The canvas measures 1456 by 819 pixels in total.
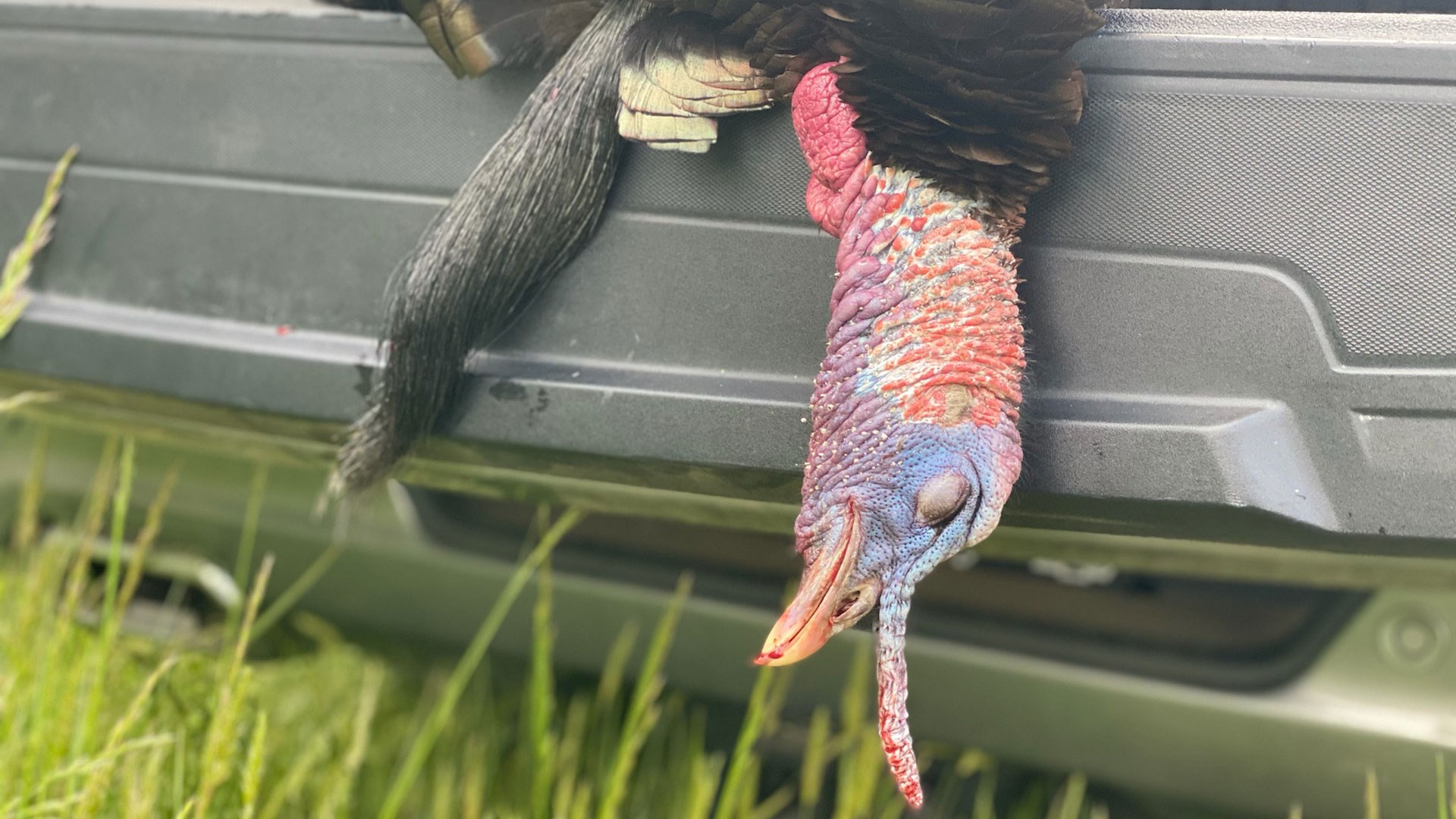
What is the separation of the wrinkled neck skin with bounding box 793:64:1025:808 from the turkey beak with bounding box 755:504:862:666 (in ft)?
0.06

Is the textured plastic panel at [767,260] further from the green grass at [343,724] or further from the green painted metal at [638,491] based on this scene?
the green grass at [343,724]

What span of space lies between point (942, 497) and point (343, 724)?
1.17m

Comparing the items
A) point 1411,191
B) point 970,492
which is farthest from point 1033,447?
point 1411,191

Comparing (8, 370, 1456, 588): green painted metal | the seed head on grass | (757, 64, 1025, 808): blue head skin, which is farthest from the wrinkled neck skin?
the seed head on grass

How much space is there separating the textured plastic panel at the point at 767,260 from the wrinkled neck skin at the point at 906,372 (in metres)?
0.07

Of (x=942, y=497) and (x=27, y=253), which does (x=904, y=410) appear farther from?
(x=27, y=253)

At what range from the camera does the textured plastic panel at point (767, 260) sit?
89 centimetres

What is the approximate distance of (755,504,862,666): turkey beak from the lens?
861 millimetres

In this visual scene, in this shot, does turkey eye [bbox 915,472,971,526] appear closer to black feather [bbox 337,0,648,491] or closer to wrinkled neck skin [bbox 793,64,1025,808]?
wrinkled neck skin [bbox 793,64,1025,808]

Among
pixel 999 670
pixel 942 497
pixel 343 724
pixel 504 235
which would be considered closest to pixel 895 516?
pixel 942 497

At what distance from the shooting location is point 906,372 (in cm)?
89

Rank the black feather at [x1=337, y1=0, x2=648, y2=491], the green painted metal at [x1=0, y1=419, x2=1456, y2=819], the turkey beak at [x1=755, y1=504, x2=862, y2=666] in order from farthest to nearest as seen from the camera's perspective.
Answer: the green painted metal at [x1=0, y1=419, x2=1456, y2=819]
the black feather at [x1=337, y1=0, x2=648, y2=491]
the turkey beak at [x1=755, y1=504, x2=862, y2=666]

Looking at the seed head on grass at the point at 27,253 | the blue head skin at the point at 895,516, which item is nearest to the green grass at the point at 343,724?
the seed head on grass at the point at 27,253

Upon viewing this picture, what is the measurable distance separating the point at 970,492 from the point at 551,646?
0.90m
